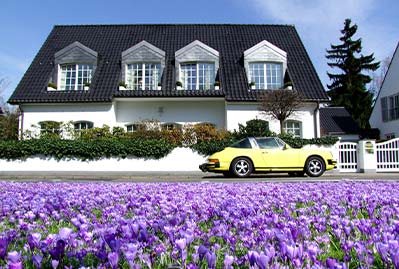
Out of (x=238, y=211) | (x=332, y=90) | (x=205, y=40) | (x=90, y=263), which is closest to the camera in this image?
(x=90, y=263)

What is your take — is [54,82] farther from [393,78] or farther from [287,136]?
[393,78]

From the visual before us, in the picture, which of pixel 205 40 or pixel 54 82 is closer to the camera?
pixel 54 82

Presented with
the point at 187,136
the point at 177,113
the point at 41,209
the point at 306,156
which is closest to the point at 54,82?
the point at 177,113

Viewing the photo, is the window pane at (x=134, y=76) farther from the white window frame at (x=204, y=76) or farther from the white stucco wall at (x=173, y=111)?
the white window frame at (x=204, y=76)

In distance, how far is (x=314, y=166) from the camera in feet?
52.2

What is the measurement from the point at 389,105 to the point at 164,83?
21.2 m

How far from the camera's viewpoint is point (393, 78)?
34844 mm

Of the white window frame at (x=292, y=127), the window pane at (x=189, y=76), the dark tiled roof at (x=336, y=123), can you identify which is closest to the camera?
the white window frame at (x=292, y=127)

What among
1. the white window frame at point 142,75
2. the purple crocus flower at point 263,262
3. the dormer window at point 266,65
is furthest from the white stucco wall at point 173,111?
the purple crocus flower at point 263,262

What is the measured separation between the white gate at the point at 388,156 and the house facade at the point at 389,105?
14.3 m

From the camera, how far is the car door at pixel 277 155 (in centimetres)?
1555

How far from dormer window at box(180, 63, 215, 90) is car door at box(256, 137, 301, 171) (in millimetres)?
12854

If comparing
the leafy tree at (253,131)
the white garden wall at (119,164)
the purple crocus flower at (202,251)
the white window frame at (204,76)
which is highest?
the white window frame at (204,76)

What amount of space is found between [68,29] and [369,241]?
114 feet
